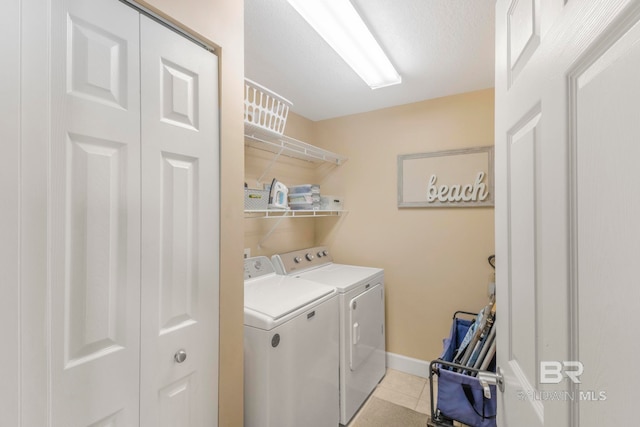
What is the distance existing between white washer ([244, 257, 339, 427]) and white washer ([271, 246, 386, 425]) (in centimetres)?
11

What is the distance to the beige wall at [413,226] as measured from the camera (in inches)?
91.0

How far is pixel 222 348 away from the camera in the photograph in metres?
1.12

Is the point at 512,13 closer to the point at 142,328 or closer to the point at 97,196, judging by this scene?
the point at 97,196

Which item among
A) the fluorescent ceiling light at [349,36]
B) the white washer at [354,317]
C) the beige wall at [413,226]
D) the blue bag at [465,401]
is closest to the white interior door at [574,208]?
the blue bag at [465,401]

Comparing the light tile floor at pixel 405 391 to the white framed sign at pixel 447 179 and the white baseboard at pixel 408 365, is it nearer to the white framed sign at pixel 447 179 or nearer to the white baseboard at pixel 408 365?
the white baseboard at pixel 408 365

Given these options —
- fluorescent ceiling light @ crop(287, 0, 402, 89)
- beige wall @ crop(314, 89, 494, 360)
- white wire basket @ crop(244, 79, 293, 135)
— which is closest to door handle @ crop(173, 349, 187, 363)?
white wire basket @ crop(244, 79, 293, 135)

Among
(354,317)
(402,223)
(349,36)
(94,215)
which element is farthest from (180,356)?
(402,223)

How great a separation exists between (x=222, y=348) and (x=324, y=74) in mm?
1840

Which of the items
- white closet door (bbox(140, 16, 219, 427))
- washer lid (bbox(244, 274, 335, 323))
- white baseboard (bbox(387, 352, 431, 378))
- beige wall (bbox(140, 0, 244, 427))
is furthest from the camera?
white baseboard (bbox(387, 352, 431, 378))

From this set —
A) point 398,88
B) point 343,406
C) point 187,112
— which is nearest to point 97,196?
point 187,112

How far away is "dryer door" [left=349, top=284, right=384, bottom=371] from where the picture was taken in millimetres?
1966

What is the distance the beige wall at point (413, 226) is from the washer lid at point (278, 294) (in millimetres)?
1013

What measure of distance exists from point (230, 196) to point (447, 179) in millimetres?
1944

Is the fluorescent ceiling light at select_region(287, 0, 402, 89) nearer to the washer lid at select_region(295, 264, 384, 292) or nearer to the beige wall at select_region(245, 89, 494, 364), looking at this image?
A: the beige wall at select_region(245, 89, 494, 364)
